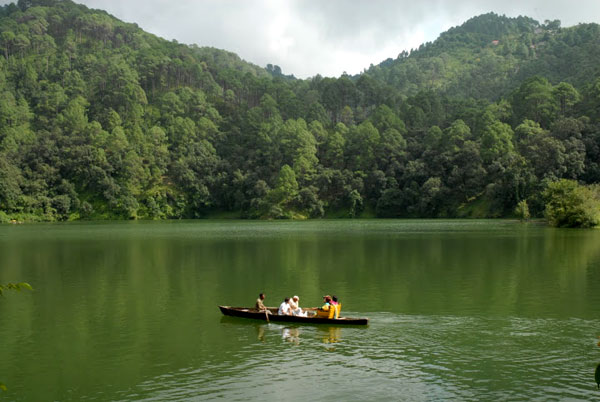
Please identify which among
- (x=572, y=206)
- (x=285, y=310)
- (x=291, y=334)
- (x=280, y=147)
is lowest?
(x=291, y=334)

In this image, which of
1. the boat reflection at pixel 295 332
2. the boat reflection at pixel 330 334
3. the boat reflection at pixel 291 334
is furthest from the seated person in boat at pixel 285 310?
the boat reflection at pixel 330 334

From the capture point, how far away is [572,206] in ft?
257

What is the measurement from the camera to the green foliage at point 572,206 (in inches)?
3024

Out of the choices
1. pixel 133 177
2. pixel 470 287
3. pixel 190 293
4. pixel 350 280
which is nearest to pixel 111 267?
pixel 190 293

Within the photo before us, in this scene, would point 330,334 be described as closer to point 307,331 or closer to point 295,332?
point 307,331

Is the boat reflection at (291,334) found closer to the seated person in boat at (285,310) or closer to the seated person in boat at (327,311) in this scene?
the seated person in boat at (285,310)

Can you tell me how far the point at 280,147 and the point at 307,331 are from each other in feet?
427

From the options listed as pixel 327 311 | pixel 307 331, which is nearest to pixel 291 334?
pixel 307 331

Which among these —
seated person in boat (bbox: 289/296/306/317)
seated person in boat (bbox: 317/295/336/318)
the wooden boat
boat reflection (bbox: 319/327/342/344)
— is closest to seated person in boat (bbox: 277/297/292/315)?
seated person in boat (bbox: 289/296/306/317)

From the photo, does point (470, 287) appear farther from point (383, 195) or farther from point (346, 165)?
point (346, 165)

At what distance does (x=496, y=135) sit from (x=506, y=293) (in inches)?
3897

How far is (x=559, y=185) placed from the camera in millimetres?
81938

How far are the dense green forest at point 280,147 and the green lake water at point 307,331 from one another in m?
70.5

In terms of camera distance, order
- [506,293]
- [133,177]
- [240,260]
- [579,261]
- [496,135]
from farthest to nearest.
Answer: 1. [133,177]
2. [496,135]
3. [240,260]
4. [579,261]
5. [506,293]
